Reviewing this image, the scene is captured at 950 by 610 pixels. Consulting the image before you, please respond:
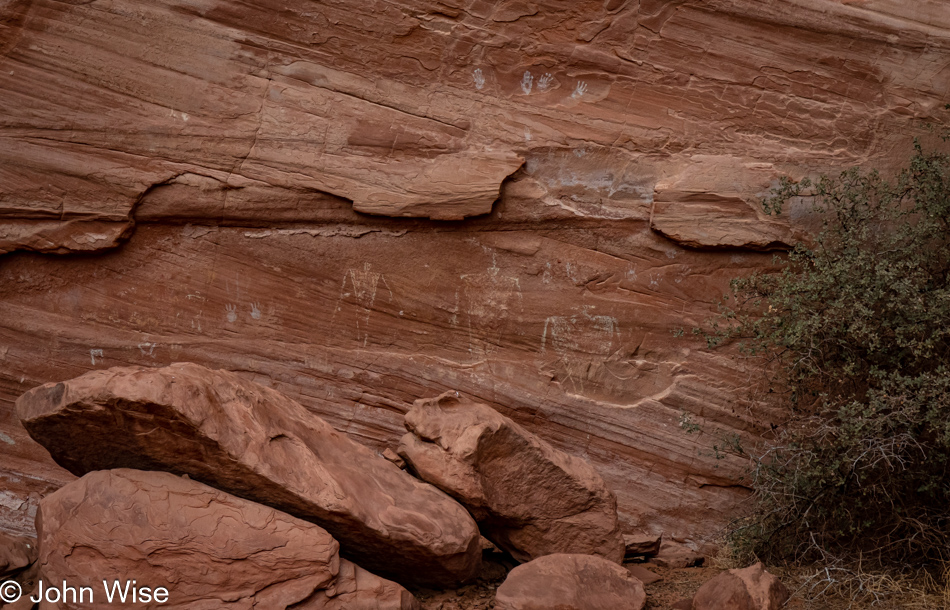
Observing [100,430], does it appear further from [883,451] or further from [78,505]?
[883,451]

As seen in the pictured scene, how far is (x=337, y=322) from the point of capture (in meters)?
6.07

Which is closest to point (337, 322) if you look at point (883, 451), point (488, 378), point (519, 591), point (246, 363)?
point (246, 363)

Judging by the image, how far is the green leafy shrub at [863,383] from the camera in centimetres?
486

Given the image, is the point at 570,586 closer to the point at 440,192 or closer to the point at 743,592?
the point at 743,592

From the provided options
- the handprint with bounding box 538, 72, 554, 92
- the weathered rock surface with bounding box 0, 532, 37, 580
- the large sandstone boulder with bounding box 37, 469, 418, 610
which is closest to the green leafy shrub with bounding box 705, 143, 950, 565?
the handprint with bounding box 538, 72, 554, 92

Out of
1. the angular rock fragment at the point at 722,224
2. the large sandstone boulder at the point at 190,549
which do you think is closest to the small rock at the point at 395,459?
the large sandstone boulder at the point at 190,549

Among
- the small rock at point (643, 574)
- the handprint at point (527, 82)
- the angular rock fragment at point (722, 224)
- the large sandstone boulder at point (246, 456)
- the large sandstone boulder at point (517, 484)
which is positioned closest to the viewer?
the large sandstone boulder at point (246, 456)

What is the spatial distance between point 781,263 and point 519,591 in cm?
311

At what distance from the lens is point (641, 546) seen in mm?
5469

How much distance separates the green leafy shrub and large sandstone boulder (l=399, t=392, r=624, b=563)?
106cm

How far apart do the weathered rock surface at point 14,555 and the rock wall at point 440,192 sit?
1.11m

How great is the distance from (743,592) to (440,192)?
3.24m

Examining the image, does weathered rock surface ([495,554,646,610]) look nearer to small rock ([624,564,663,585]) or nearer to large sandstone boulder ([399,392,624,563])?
large sandstone boulder ([399,392,624,563])

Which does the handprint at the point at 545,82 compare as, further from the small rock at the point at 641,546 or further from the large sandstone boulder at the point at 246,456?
the small rock at the point at 641,546
